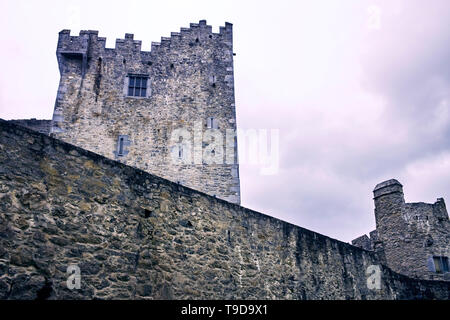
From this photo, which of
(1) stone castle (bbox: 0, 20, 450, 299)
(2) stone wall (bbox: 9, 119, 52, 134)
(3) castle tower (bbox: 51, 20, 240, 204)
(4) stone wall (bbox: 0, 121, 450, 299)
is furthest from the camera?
(3) castle tower (bbox: 51, 20, 240, 204)

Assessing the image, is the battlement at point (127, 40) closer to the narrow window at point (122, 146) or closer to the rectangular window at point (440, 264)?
Result: the narrow window at point (122, 146)

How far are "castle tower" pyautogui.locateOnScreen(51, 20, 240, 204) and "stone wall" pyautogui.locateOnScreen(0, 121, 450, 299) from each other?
24.3 feet

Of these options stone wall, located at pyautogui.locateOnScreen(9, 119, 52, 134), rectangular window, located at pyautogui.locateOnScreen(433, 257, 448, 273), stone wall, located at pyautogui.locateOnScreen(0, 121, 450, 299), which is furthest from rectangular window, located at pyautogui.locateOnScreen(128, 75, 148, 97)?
rectangular window, located at pyautogui.locateOnScreen(433, 257, 448, 273)

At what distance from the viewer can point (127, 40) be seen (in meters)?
17.9

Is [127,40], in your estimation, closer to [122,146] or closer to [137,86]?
[137,86]

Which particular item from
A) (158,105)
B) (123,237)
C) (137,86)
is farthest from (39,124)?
(123,237)

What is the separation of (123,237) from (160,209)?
0.85 meters

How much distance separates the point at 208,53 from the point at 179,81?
6.49 feet

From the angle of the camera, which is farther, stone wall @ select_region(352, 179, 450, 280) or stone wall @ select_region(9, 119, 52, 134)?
stone wall @ select_region(352, 179, 450, 280)

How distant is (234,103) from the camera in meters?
17.3

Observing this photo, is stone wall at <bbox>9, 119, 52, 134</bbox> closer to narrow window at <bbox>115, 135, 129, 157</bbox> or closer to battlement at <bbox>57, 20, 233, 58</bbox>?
narrow window at <bbox>115, 135, 129, 157</bbox>

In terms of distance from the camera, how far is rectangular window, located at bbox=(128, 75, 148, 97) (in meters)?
17.1
